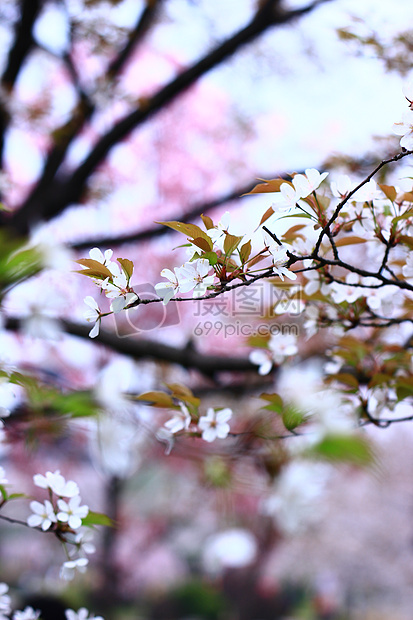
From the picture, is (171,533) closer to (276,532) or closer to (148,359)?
(276,532)

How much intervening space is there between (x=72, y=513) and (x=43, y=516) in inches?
2.0

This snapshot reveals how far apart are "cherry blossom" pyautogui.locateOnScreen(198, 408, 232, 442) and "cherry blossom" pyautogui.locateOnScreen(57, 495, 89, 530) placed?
17 centimetres

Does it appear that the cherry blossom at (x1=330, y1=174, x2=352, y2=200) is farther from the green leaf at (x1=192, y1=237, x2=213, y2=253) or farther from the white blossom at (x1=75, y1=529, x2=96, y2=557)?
the white blossom at (x1=75, y1=529, x2=96, y2=557)

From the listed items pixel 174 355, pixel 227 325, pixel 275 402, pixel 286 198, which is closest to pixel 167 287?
pixel 286 198

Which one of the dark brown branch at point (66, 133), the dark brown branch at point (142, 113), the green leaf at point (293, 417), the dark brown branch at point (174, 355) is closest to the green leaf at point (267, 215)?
the green leaf at point (293, 417)

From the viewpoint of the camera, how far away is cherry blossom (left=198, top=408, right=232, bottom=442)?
0.61 meters

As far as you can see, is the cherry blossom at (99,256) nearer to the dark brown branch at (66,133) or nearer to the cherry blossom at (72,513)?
the cherry blossom at (72,513)

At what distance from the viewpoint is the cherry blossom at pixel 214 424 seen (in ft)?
2.01

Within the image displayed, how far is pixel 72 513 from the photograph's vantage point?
1.78 feet

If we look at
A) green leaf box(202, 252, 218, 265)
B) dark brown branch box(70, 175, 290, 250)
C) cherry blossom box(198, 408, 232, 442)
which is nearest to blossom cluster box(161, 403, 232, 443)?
Answer: cherry blossom box(198, 408, 232, 442)

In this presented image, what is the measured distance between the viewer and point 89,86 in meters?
2.05

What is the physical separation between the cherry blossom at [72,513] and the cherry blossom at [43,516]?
10 mm

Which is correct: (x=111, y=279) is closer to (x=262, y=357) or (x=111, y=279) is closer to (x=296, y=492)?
(x=262, y=357)

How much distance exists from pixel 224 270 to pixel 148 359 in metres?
1.06
